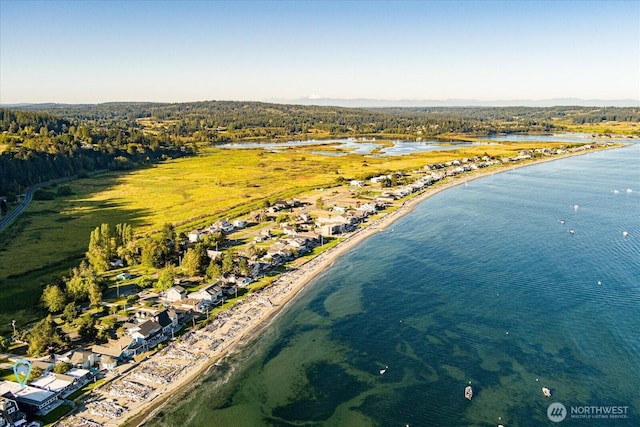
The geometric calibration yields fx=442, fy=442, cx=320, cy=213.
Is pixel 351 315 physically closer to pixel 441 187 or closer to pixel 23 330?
pixel 23 330

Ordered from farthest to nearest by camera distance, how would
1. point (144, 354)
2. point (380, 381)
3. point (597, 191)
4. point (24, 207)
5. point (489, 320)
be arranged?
point (597, 191), point (24, 207), point (489, 320), point (144, 354), point (380, 381)

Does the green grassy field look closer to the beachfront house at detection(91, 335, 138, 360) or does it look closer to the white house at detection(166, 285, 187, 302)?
the beachfront house at detection(91, 335, 138, 360)

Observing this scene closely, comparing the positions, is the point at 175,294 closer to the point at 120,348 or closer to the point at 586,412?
the point at 120,348

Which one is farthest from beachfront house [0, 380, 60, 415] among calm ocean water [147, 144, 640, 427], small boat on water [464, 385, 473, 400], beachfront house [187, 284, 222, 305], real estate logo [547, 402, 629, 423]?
real estate logo [547, 402, 629, 423]

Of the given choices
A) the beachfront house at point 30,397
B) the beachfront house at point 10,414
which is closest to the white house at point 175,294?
the beachfront house at point 30,397

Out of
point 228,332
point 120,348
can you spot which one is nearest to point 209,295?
point 228,332

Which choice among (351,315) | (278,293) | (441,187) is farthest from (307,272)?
(441,187)
